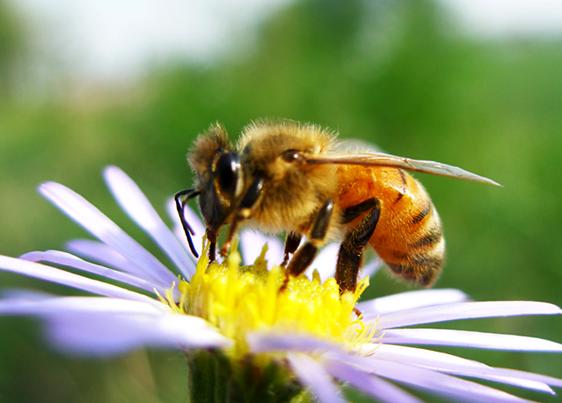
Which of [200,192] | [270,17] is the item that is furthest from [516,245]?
[270,17]

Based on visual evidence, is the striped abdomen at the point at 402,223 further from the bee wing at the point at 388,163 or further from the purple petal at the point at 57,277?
the purple petal at the point at 57,277

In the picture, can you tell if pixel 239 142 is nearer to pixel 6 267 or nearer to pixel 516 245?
pixel 6 267

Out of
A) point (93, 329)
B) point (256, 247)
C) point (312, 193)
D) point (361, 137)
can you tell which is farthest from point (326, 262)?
point (361, 137)

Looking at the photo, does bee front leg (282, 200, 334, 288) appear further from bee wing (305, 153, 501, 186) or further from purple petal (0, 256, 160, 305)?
Answer: purple petal (0, 256, 160, 305)

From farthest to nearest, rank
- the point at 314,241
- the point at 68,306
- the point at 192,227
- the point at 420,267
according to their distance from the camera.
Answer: the point at 192,227
the point at 420,267
the point at 314,241
the point at 68,306

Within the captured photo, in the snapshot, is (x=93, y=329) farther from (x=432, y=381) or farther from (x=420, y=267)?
(x=420, y=267)
